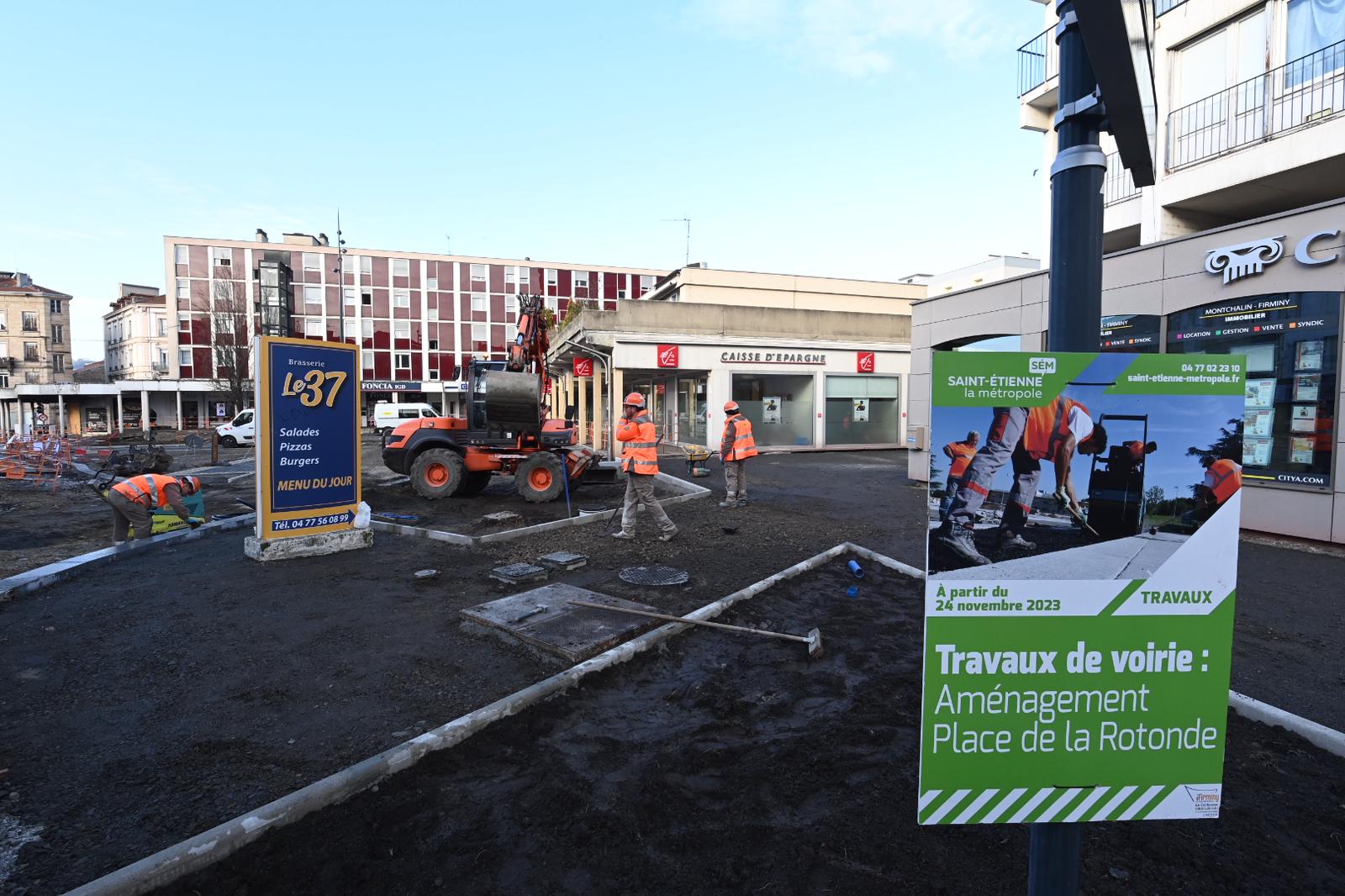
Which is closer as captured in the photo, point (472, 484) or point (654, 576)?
point (654, 576)

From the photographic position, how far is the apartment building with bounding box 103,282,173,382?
54094 mm

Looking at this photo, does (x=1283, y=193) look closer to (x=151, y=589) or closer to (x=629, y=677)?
(x=629, y=677)

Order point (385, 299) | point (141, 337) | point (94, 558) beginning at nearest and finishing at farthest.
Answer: point (94, 558) → point (141, 337) → point (385, 299)

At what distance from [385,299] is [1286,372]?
2310 inches

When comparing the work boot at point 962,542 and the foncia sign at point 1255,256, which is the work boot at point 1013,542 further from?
the foncia sign at point 1255,256

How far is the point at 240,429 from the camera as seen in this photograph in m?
31.9

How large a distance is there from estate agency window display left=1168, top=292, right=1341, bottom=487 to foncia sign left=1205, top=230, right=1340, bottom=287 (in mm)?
394

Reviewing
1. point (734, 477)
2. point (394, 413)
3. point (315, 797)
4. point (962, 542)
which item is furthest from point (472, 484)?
point (394, 413)

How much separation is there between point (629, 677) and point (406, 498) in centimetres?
999

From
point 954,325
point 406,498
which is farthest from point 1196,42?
point 406,498

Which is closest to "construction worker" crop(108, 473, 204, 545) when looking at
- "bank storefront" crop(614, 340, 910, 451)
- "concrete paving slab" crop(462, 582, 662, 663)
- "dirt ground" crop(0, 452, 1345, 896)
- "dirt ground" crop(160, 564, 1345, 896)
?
"dirt ground" crop(0, 452, 1345, 896)

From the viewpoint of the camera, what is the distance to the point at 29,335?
200ft

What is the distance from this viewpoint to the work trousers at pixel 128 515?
27.8ft

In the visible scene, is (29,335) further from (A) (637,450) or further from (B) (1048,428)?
(B) (1048,428)
